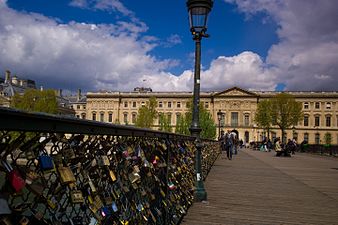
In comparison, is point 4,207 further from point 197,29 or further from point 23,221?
point 197,29

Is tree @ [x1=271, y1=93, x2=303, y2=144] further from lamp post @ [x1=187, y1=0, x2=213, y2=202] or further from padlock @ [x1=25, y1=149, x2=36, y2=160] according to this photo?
Result: padlock @ [x1=25, y1=149, x2=36, y2=160]

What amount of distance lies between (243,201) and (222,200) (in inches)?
17.7

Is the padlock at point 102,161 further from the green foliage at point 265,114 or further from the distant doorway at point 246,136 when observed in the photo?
the distant doorway at point 246,136

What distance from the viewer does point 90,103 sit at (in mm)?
109375

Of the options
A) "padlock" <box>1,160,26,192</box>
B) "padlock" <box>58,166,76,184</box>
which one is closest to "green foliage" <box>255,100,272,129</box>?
"padlock" <box>58,166,76,184</box>

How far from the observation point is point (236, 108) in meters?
100

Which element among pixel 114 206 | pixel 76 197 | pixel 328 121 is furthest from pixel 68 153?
Result: pixel 328 121

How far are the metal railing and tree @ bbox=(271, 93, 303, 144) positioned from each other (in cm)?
6960

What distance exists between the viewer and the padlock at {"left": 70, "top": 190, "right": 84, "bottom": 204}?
1.84 metres

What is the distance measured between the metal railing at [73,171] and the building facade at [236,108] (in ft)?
304

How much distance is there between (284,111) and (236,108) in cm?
3123

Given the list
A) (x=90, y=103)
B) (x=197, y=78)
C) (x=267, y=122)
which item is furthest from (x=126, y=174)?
(x=90, y=103)

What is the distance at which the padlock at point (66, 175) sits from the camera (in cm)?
173

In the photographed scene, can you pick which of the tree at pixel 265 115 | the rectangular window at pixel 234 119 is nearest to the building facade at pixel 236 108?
the rectangular window at pixel 234 119
